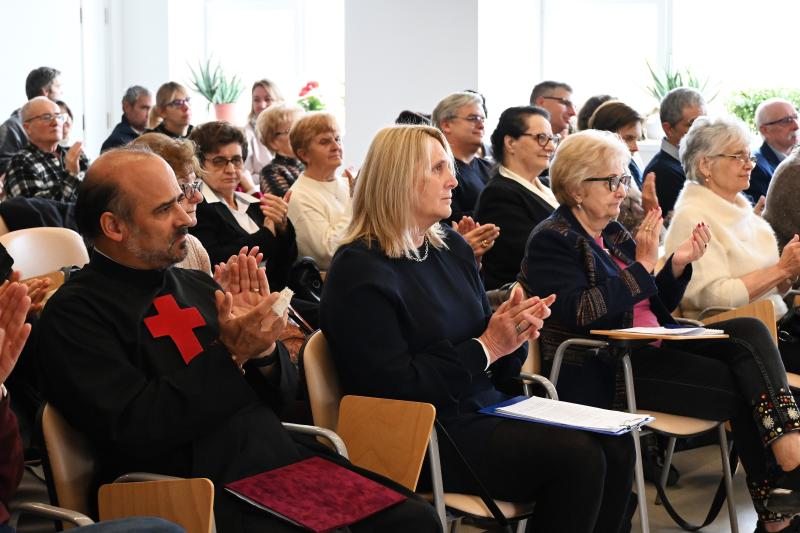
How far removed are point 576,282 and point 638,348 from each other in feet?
1.25

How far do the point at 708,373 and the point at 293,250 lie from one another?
1.83 meters

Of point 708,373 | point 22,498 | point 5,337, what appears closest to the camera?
point 5,337

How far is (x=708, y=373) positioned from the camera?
334 cm

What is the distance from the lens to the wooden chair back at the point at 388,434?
2.41m

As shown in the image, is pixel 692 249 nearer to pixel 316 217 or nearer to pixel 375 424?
pixel 375 424

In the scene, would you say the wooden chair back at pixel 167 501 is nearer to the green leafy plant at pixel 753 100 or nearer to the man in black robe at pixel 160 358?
the man in black robe at pixel 160 358

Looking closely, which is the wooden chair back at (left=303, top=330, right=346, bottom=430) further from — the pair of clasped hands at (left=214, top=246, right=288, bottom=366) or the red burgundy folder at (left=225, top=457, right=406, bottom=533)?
the red burgundy folder at (left=225, top=457, right=406, bottom=533)

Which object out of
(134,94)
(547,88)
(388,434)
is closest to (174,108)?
(134,94)

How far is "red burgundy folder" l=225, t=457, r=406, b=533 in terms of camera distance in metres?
2.07

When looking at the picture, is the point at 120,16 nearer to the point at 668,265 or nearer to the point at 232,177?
the point at 232,177

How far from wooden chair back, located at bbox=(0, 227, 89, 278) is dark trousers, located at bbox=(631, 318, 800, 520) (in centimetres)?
193

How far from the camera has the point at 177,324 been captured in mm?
2373

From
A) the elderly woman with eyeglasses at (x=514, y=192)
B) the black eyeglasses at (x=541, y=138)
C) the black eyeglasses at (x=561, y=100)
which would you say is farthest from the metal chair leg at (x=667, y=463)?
the black eyeglasses at (x=561, y=100)

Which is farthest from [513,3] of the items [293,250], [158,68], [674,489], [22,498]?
[22,498]
